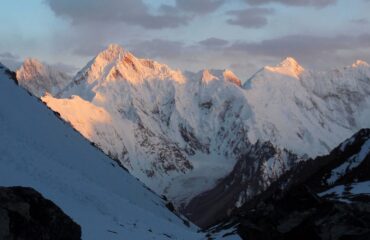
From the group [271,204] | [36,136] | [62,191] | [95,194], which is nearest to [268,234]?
[271,204]

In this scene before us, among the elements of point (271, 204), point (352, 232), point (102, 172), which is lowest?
point (352, 232)

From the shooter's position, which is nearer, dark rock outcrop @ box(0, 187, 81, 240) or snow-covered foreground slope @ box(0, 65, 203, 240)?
dark rock outcrop @ box(0, 187, 81, 240)

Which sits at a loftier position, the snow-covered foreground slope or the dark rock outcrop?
the snow-covered foreground slope

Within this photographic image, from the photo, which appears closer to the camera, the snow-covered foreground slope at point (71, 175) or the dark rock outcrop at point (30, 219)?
the dark rock outcrop at point (30, 219)

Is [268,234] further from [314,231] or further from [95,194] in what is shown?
[95,194]

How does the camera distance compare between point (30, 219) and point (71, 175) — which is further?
point (71, 175)
